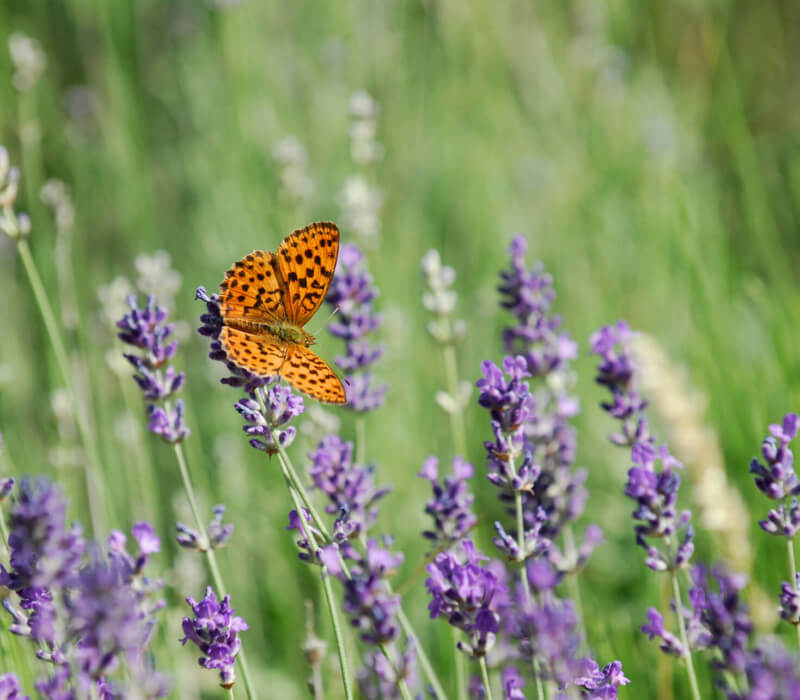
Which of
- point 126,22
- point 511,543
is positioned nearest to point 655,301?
point 511,543

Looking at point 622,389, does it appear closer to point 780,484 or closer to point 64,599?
point 780,484

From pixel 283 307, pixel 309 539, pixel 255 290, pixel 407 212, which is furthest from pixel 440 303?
pixel 407 212

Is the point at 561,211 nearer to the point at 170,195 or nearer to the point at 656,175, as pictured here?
the point at 656,175

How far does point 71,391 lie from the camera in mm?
1519

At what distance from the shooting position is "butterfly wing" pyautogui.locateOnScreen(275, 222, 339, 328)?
1409 mm

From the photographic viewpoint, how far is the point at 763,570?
6.07 ft

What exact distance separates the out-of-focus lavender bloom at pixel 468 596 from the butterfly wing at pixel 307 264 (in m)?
0.59

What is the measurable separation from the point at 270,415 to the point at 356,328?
533 mm

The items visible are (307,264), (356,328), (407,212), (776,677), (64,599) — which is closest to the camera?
(776,677)

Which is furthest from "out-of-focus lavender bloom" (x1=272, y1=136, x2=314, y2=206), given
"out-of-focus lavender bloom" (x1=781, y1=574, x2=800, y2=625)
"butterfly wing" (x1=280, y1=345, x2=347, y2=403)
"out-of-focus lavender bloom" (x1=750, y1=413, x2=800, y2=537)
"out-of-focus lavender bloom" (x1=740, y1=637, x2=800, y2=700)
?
"out-of-focus lavender bloom" (x1=740, y1=637, x2=800, y2=700)

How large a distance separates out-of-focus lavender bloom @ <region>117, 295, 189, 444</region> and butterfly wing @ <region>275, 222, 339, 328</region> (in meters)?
0.26

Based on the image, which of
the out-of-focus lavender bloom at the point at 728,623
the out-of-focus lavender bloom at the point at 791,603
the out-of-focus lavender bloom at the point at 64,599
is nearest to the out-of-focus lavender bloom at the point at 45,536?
the out-of-focus lavender bloom at the point at 64,599

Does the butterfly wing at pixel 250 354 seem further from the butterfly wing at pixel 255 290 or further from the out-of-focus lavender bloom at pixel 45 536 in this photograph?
the out-of-focus lavender bloom at pixel 45 536

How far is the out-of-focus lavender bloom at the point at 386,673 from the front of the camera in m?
1.28
